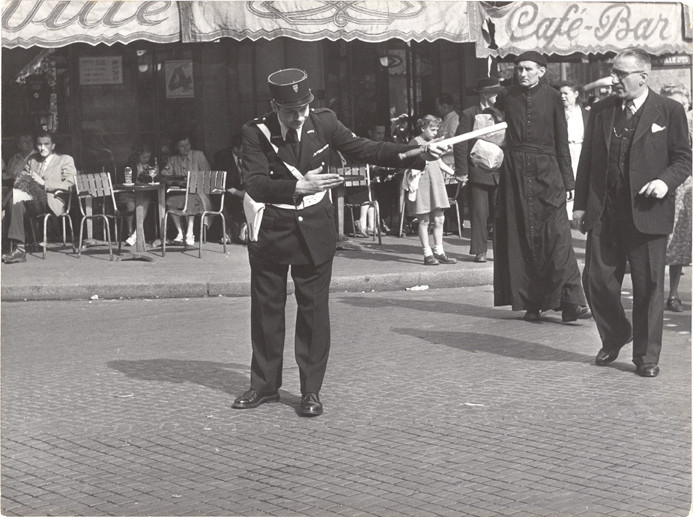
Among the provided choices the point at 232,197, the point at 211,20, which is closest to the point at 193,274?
the point at 211,20

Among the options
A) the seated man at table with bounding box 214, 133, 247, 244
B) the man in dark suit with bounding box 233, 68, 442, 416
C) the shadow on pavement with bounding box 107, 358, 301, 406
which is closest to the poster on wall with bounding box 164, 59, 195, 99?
the seated man at table with bounding box 214, 133, 247, 244

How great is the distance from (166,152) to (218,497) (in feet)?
39.7

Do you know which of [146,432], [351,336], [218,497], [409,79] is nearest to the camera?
[218,497]

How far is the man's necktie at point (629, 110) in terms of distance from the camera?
765 centimetres

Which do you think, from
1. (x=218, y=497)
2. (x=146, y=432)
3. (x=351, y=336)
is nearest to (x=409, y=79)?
(x=351, y=336)

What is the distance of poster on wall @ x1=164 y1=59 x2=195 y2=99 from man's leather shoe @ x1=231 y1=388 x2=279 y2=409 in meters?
10.4

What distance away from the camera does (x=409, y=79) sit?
703 inches

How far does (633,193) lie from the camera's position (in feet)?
24.9

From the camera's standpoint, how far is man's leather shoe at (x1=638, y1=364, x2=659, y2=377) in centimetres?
766

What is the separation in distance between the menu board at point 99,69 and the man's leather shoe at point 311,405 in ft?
35.8

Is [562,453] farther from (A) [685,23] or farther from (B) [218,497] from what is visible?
(A) [685,23]

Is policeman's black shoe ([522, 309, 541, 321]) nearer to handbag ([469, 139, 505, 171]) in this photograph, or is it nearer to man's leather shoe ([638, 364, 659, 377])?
handbag ([469, 139, 505, 171])

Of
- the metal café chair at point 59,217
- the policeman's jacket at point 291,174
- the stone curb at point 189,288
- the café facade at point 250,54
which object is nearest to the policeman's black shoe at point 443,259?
the stone curb at point 189,288

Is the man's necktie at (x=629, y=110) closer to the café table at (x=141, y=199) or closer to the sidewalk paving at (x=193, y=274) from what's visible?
the sidewalk paving at (x=193, y=274)
